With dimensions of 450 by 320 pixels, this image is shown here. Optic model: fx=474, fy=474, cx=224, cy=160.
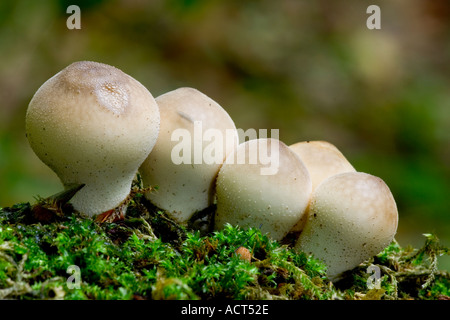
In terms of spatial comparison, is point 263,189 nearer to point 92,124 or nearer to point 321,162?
point 321,162

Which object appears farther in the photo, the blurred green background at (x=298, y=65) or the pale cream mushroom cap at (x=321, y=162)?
the blurred green background at (x=298, y=65)

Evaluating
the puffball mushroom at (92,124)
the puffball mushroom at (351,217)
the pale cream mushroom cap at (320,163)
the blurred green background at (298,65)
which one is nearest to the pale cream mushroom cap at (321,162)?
the pale cream mushroom cap at (320,163)

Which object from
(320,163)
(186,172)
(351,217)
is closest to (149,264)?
(186,172)

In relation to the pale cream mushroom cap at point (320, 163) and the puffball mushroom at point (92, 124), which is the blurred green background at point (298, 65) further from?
the puffball mushroom at point (92, 124)

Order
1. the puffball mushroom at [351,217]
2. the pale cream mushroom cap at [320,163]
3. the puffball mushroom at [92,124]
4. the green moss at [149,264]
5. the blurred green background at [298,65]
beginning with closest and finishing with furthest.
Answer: the green moss at [149,264]
the puffball mushroom at [92,124]
the puffball mushroom at [351,217]
the pale cream mushroom cap at [320,163]
the blurred green background at [298,65]

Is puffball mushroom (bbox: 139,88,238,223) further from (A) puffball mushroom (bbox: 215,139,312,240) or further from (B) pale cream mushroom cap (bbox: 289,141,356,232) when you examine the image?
(B) pale cream mushroom cap (bbox: 289,141,356,232)

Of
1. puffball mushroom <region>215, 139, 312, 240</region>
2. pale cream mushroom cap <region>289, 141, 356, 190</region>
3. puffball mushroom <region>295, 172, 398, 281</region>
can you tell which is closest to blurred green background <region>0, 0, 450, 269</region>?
pale cream mushroom cap <region>289, 141, 356, 190</region>
